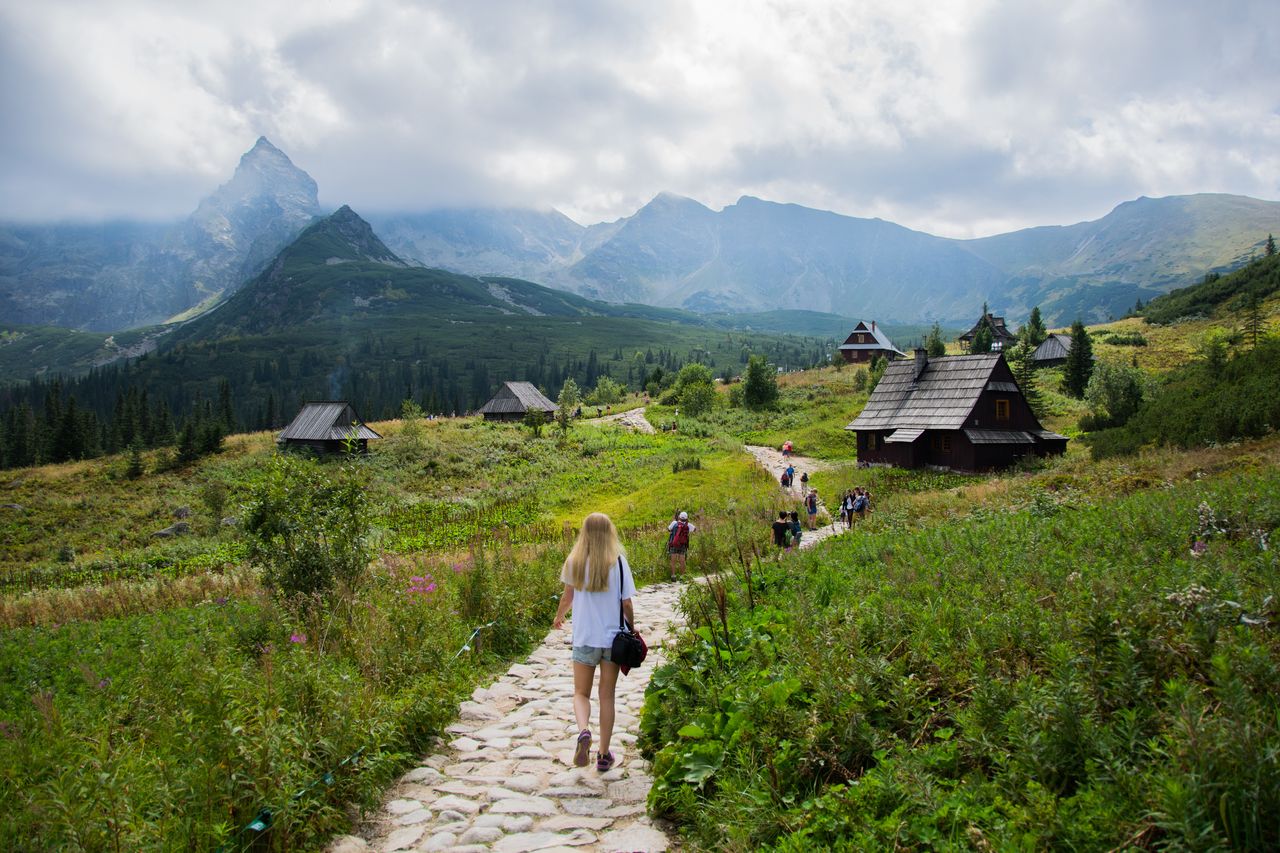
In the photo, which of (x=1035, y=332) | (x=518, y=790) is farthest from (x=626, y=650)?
(x=1035, y=332)

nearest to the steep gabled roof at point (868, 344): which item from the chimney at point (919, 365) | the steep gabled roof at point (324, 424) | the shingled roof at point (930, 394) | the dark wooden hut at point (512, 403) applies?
the dark wooden hut at point (512, 403)

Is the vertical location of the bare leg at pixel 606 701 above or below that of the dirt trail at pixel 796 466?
above

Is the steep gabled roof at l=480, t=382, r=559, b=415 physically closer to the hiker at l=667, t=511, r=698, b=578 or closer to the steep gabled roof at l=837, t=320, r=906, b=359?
the steep gabled roof at l=837, t=320, r=906, b=359

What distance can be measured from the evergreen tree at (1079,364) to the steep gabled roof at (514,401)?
5406 cm

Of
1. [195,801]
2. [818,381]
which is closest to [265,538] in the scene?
[195,801]

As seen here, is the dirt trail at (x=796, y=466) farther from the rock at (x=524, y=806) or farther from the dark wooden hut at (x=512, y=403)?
the dark wooden hut at (x=512, y=403)

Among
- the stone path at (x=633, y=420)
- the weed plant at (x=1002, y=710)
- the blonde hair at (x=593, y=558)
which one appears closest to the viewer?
the weed plant at (x=1002, y=710)

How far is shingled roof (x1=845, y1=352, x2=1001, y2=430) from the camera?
3978 cm

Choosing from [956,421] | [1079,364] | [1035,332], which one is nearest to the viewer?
[956,421]

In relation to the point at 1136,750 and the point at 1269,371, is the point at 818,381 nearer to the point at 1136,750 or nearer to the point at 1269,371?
the point at 1269,371

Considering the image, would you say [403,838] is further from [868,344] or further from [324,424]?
[868,344]

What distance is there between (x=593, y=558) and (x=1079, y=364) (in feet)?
236

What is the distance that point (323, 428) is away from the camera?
196 ft

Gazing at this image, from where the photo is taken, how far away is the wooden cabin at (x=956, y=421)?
3884 centimetres
